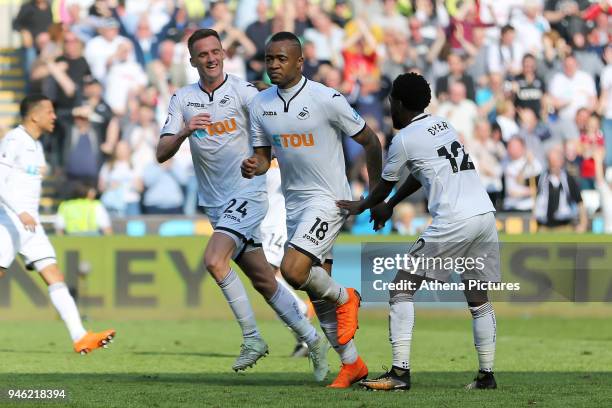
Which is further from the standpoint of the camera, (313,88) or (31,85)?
(31,85)

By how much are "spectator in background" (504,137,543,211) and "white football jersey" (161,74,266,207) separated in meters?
9.91

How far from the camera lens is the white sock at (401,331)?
31.6 feet

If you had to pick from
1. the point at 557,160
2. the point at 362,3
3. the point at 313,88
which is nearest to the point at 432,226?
the point at 313,88

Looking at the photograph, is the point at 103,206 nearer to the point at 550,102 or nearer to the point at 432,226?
A: the point at 550,102

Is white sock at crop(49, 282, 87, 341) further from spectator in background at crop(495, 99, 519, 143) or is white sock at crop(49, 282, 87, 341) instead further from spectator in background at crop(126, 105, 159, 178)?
spectator in background at crop(495, 99, 519, 143)

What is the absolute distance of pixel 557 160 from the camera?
1994 centimetres

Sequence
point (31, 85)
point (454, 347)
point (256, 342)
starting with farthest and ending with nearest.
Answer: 1. point (31, 85)
2. point (454, 347)
3. point (256, 342)

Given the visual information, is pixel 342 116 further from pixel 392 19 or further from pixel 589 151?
pixel 392 19

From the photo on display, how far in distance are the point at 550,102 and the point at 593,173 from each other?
1.60m

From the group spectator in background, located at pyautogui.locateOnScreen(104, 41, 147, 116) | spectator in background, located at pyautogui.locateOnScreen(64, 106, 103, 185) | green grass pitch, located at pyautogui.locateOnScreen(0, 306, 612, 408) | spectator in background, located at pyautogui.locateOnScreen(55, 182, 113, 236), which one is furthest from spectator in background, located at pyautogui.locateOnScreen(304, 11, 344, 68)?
green grass pitch, located at pyautogui.locateOnScreen(0, 306, 612, 408)

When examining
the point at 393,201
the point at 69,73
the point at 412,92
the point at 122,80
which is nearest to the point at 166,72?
the point at 122,80

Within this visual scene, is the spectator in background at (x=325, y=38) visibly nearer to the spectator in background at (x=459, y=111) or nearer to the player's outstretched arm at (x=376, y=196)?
the spectator in background at (x=459, y=111)

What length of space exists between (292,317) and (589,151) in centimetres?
1197

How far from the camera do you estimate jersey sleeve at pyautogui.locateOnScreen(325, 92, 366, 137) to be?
10.1m
